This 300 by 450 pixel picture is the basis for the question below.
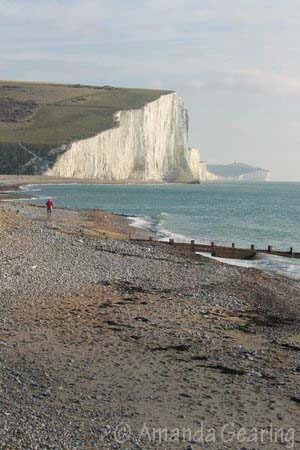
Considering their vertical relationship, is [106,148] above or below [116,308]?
above

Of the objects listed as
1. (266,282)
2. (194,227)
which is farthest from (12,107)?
(266,282)

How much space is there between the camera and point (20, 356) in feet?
31.9

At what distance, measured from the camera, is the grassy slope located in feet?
408

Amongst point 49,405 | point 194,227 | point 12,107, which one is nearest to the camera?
point 49,405

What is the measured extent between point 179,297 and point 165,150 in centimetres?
15344

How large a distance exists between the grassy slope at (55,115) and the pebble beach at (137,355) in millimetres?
108523

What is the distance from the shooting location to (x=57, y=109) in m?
156

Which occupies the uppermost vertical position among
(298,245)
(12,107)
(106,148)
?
(12,107)

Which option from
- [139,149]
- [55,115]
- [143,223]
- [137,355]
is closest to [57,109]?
[55,115]

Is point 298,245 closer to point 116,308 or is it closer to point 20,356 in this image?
point 116,308

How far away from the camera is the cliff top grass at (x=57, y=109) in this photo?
133 meters

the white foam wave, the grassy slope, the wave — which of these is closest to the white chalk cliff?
the grassy slope

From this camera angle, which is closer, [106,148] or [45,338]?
[45,338]

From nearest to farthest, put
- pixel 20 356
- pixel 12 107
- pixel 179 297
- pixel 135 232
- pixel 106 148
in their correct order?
pixel 20 356
pixel 179 297
pixel 135 232
pixel 106 148
pixel 12 107
